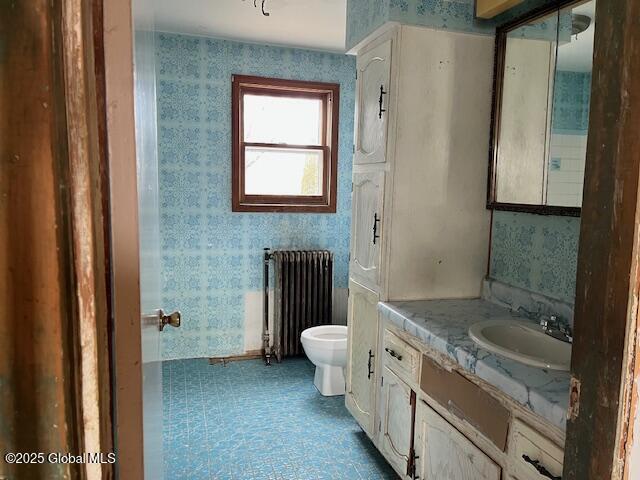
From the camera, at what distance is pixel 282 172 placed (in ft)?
11.8

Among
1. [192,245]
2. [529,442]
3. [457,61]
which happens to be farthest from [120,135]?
[192,245]

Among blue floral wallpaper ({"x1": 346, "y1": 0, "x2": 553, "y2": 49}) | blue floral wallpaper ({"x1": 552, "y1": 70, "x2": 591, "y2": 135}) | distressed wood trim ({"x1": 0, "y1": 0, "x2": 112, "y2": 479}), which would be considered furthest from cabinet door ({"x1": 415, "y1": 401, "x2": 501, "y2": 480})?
blue floral wallpaper ({"x1": 346, "y1": 0, "x2": 553, "y2": 49})

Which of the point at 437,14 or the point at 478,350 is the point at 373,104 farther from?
the point at 478,350

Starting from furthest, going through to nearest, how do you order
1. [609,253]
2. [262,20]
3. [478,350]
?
1. [262,20]
2. [478,350]
3. [609,253]

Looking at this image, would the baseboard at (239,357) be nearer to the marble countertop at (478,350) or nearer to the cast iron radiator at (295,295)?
the cast iron radiator at (295,295)

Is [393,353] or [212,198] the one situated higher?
[212,198]

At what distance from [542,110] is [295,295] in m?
2.18

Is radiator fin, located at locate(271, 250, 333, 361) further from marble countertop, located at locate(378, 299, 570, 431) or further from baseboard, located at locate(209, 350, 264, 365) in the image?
marble countertop, located at locate(378, 299, 570, 431)

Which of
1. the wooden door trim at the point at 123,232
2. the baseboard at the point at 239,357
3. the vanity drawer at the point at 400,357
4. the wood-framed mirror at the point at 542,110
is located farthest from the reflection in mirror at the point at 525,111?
the baseboard at the point at 239,357

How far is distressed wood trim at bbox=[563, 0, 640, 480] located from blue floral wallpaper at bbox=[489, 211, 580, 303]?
43.1 inches

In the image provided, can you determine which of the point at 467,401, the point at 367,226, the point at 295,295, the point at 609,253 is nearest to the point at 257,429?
the point at 295,295

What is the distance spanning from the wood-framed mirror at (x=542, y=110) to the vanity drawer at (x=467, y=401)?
2.53 feet

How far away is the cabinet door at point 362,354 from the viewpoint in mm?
2303

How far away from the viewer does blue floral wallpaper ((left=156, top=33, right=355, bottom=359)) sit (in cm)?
324
